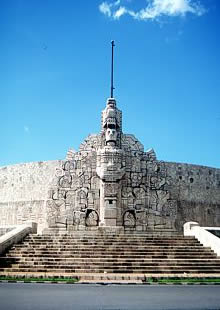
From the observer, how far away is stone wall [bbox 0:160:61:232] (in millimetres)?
22969

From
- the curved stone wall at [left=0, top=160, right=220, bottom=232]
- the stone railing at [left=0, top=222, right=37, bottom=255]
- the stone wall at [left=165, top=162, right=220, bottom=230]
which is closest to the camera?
the stone railing at [left=0, top=222, right=37, bottom=255]

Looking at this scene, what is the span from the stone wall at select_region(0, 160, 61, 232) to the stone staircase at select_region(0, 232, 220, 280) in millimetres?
9780

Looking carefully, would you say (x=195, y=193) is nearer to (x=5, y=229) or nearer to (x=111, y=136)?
(x=111, y=136)

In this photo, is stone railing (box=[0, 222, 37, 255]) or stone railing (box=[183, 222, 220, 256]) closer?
stone railing (box=[0, 222, 37, 255])

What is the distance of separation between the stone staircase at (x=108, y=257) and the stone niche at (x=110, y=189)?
291cm

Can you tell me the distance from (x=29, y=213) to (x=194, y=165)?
407 inches

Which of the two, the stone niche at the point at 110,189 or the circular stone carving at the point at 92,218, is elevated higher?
the stone niche at the point at 110,189

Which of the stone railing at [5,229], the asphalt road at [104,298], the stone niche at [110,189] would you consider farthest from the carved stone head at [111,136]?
the asphalt road at [104,298]

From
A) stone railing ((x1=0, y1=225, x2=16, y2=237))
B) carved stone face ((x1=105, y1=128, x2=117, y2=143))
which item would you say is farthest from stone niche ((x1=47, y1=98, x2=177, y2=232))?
stone railing ((x1=0, y1=225, x2=16, y2=237))

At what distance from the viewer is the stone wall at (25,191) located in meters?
23.0

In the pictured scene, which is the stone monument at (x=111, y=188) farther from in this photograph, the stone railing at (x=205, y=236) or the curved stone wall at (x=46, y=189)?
the curved stone wall at (x=46, y=189)

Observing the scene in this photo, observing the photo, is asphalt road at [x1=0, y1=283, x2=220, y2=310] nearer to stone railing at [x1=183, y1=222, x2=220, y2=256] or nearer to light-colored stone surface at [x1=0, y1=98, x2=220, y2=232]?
stone railing at [x1=183, y1=222, x2=220, y2=256]

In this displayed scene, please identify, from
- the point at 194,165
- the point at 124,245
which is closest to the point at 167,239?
the point at 124,245

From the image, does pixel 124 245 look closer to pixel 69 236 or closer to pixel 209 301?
pixel 69 236
